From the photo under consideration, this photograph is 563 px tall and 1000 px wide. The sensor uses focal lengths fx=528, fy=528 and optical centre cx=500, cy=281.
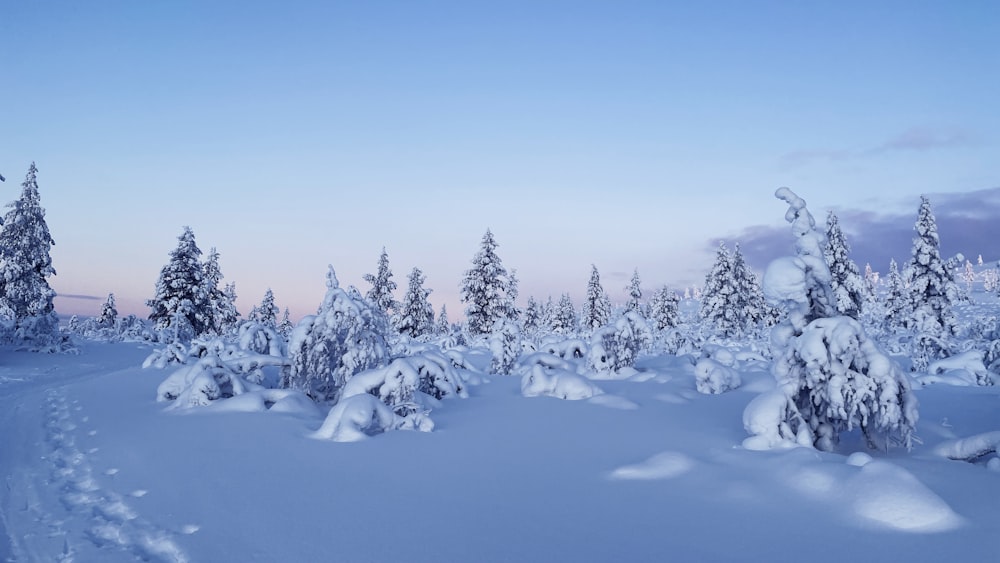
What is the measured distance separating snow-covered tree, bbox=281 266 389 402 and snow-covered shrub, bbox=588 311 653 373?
22.2 ft

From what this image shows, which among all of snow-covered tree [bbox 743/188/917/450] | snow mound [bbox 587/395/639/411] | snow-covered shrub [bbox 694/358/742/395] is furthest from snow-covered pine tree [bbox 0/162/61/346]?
snow-covered tree [bbox 743/188/917/450]

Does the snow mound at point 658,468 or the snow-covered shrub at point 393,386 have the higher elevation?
the snow-covered shrub at point 393,386

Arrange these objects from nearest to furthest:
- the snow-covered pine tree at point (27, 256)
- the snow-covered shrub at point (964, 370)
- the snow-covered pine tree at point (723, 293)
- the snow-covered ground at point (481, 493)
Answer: the snow-covered ground at point (481, 493) → the snow-covered shrub at point (964, 370) → the snow-covered pine tree at point (27, 256) → the snow-covered pine tree at point (723, 293)

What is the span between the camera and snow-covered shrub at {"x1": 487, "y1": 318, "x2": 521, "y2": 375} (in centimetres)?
1783

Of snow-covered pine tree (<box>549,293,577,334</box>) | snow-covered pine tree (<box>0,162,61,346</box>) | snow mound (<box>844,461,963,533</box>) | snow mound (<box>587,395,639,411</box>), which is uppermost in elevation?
snow-covered pine tree (<box>0,162,61,346</box>)

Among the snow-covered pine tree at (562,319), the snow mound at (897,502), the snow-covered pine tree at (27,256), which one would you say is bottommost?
the snow-covered pine tree at (562,319)

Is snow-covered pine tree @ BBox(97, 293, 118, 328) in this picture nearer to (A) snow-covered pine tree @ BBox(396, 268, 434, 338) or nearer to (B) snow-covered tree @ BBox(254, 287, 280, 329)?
Result: (B) snow-covered tree @ BBox(254, 287, 280, 329)

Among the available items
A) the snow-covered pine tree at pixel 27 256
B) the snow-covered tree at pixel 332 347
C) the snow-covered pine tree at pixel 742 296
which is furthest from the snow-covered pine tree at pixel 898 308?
→ the snow-covered pine tree at pixel 27 256

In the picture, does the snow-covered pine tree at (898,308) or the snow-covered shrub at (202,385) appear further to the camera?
the snow-covered pine tree at (898,308)

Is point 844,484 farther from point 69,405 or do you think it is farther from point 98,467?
point 69,405

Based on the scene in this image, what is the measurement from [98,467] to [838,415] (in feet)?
29.0

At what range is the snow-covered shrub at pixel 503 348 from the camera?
17828 mm

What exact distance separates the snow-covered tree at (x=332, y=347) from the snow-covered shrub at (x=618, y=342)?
6.75 meters

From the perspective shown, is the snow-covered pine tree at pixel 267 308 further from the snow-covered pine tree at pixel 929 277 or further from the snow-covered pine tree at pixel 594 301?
the snow-covered pine tree at pixel 929 277
